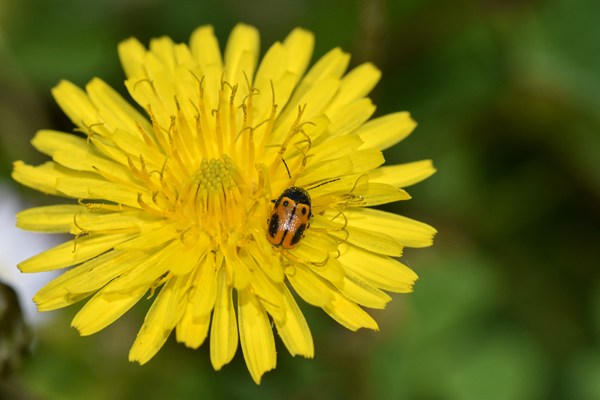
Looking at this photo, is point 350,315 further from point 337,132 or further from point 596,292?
point 596,292

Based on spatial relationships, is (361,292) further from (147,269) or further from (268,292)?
(147,269)

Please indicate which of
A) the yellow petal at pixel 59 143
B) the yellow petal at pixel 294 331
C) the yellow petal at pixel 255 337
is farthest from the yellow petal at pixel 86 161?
the yellow petal at pixel 294 331

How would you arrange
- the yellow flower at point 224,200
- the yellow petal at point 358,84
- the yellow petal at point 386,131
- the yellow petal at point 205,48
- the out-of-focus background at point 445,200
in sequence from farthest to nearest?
the out-of-focus background at point 445,200, the yellow petal at point 205,48, the yellow petal at point 358,84, the yellow petal at point 386,131, the yellow flower at point 224,200

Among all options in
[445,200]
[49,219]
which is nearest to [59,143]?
[49,219]

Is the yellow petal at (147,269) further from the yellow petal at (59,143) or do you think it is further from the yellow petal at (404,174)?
the yellow petal at (404,174)

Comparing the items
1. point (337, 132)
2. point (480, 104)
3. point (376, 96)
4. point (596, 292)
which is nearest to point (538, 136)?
point (480, 104)

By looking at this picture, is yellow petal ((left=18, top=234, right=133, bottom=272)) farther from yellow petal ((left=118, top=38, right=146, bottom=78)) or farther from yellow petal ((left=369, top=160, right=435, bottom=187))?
yellow petal ((left=369, top=160, right=435, bottom=187))

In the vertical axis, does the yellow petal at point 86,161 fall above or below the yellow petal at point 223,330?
above
